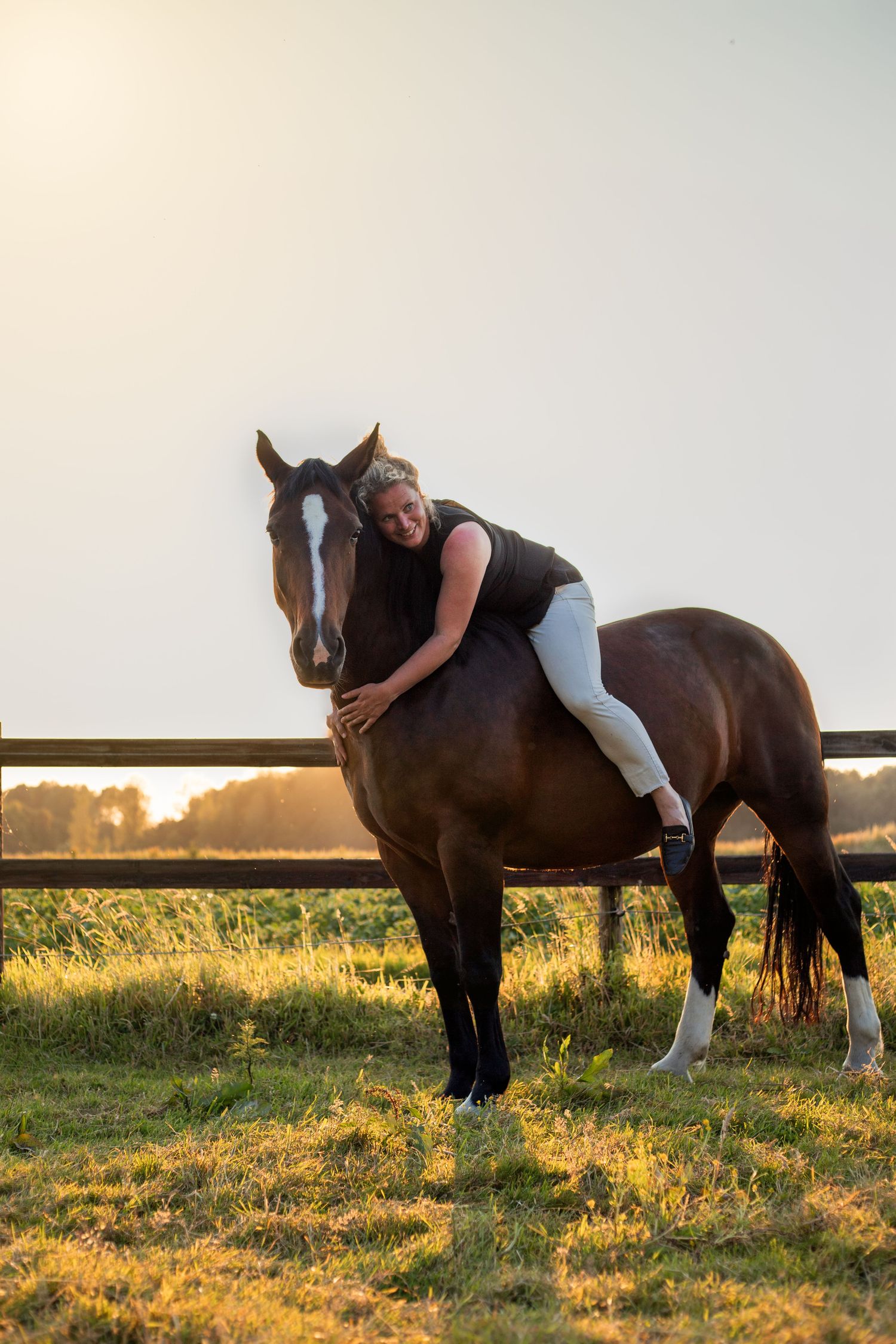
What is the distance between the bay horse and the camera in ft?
12.1

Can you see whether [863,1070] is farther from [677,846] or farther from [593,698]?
[593,698]

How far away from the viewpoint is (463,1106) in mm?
3602

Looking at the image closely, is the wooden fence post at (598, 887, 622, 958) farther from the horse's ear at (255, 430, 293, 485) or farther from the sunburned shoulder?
the horse's ear at (255, 430, 293, 485)

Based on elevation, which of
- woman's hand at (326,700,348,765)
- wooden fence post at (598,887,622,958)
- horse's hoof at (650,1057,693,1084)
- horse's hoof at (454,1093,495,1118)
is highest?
woman's hand at (326,700,348,765)

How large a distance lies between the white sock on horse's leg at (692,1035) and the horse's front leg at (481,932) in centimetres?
100

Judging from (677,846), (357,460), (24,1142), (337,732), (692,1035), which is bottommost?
(692,1035)

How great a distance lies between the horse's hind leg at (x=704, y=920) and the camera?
4.61m

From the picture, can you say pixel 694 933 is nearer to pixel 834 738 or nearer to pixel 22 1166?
pixel 834 738

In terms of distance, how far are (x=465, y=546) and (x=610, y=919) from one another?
2.74 m

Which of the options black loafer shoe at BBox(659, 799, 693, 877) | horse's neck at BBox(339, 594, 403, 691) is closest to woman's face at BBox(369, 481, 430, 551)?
horse's neck at BBox(339, 594, 403, 691)

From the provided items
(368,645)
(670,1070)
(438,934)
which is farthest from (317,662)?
(670,1070)

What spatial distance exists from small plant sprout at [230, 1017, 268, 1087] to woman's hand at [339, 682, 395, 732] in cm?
136

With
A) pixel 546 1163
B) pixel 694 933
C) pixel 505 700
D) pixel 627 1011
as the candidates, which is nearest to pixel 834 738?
pixel 694 933

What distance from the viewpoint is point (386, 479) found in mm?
3754
